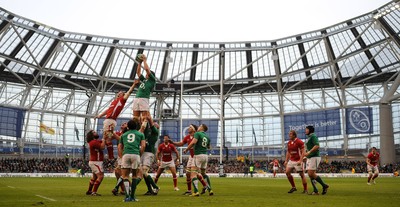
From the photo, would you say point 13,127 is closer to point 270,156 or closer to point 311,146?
point 270,156

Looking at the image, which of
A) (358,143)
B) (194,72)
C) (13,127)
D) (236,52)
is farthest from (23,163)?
(358,143)

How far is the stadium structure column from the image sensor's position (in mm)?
54594

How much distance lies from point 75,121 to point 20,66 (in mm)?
12804

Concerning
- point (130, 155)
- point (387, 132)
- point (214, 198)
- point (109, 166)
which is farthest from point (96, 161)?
point (387, 132)

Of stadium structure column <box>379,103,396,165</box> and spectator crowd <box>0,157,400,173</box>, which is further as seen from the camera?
stadium structure column <box>379,103,396,165</box>

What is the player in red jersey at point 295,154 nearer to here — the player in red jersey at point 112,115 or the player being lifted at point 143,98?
the player being lifted at point 143,98

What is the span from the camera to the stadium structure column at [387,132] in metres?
54.6

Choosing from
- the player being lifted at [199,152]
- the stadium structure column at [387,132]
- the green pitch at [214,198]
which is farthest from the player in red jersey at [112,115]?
the stadium structure column at [387,132]

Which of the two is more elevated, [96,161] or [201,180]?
[96,161]

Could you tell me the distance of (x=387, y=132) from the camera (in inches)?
2157

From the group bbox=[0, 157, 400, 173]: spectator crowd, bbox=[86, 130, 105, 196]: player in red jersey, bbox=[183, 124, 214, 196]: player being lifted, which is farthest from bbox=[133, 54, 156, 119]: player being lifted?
bbox=[0, 157, 400, 173]: spectator crowd

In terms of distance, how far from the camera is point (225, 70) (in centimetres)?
6688

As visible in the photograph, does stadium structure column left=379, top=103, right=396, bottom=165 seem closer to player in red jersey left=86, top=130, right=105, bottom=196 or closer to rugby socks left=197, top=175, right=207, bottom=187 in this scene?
rugby socks left=197, top=175, right=207, bottom=187

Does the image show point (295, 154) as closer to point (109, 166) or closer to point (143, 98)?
point (143, 98)
